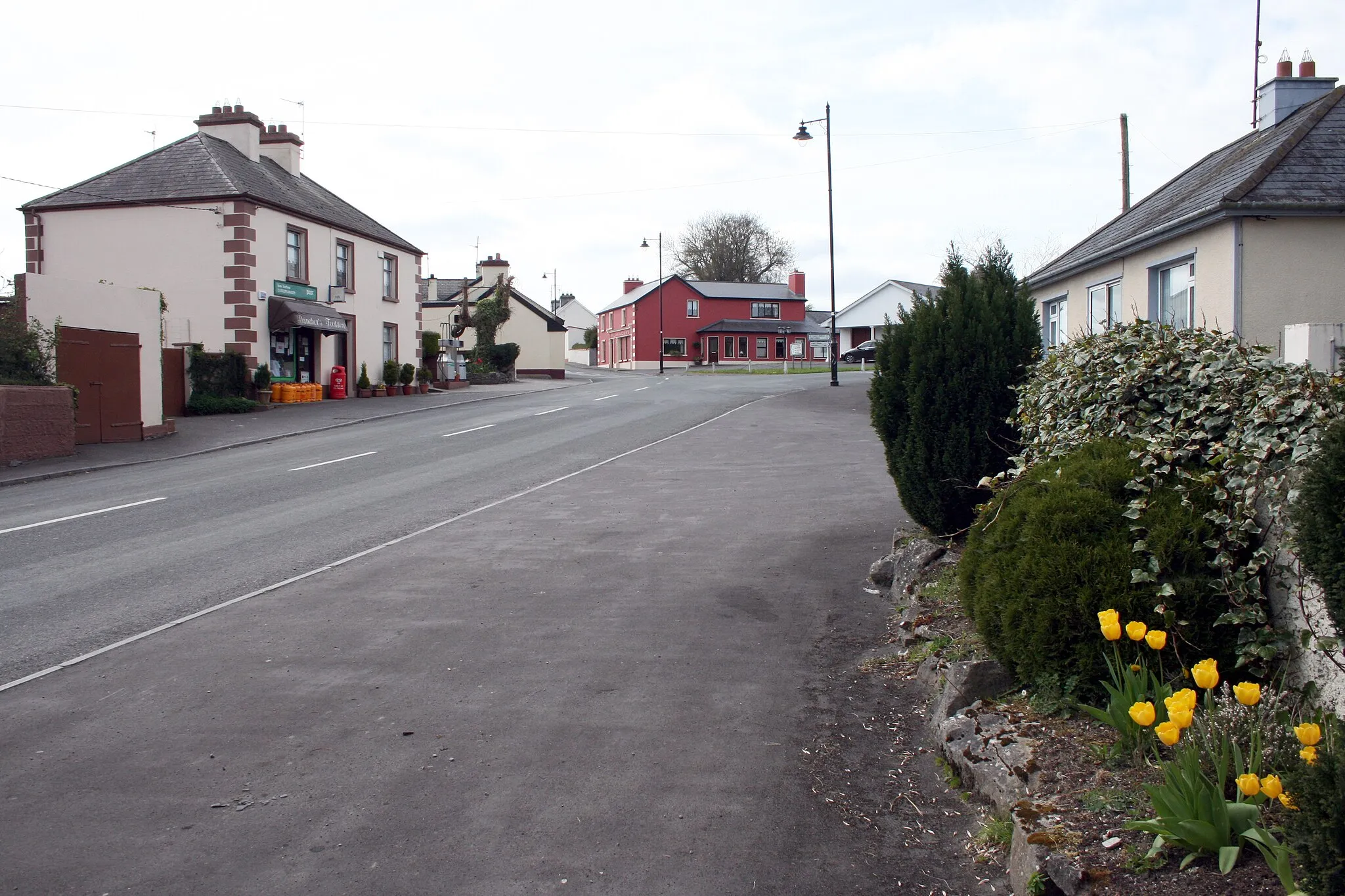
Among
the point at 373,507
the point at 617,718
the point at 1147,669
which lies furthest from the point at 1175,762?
the point at 373,507

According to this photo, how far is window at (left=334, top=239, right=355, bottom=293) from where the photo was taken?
114 ft

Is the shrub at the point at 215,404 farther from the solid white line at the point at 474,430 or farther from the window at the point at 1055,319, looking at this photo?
the window at the point at 1055,319

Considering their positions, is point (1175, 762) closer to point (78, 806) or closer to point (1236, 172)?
point (78, 806)

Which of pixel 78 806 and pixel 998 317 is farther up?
pixel 998 317

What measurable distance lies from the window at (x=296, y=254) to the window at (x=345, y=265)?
1.98m

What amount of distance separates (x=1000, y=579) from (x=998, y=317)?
396 centimetres

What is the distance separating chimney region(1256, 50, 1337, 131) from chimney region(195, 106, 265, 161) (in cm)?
2828

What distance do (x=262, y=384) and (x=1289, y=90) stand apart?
25202 millimetres

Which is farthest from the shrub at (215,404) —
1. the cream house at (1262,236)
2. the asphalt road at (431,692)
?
the cream house at (1262,236)

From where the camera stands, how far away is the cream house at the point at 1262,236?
47.7ft

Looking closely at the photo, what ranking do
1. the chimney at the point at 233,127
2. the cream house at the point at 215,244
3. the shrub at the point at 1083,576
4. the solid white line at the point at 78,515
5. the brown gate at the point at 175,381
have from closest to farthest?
the shrub at the point at 1083,576 < the solid white line at the point at 78,515 < the brown gate at the point at 175,381 < the cream house at the point at 215,244 < the chimney at the point at 233,127

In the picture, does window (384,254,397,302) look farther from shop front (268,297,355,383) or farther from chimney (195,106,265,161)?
chimney (195,106,265,161)

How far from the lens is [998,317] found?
335 inches

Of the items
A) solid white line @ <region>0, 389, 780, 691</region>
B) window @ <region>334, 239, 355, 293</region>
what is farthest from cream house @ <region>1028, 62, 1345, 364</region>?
window @ <region>334, 239, 355, 293</region>
